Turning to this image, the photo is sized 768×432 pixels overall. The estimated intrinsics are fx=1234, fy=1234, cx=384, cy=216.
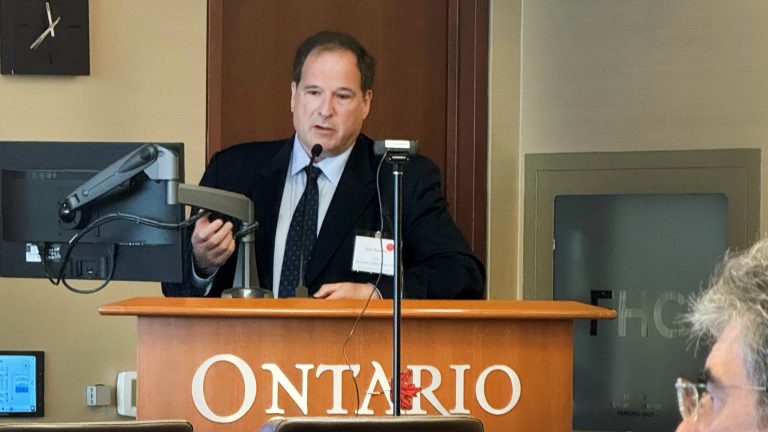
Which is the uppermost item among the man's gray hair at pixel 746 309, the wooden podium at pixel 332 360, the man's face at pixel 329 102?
the man's face at pixel 329 102

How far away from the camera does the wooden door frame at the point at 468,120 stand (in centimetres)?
442

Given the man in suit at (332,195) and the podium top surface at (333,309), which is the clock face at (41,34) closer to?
the man in suit at (332,195)

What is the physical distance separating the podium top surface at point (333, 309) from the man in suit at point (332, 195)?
45 centimetres

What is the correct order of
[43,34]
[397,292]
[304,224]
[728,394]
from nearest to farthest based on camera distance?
[728,394]
[397,292]
[304,224]
[43,34]

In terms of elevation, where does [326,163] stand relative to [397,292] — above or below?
above

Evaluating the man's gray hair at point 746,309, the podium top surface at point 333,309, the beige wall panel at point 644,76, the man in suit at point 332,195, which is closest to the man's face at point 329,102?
the man in suit at point 332,195

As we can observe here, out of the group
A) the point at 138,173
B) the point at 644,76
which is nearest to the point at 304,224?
the point at 138,173

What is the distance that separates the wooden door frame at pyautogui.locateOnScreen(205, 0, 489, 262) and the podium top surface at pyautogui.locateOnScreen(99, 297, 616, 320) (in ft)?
5.85

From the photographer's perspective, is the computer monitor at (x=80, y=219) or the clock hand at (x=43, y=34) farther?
the clock hand at (x=43, y=34)

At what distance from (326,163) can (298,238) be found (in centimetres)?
25

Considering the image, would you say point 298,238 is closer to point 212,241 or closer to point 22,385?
point 212,241

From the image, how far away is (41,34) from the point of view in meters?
3.95

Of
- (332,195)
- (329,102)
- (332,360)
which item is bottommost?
(332,360)

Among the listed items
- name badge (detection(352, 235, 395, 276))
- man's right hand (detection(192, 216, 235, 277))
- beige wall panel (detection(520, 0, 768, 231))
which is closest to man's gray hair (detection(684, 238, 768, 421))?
name badge (detection(352, 235, 395, 276))
